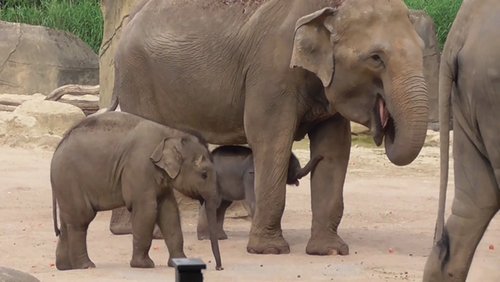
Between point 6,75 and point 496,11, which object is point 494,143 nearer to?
point 496,11

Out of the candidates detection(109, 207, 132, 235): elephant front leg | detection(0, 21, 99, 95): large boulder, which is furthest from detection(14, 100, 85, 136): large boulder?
detection(109, 207, 132, 235): elephant front leg

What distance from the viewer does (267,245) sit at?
8930 mm

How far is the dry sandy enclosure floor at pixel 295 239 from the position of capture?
25.9ft

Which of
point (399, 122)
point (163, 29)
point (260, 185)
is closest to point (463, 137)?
point (399, 122)

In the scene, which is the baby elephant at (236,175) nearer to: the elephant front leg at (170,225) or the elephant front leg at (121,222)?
the elephant front leg at (121,222)

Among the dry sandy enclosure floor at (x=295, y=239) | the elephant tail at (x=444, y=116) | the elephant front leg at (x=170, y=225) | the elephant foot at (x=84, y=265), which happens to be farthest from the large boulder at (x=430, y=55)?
the elephant tail at (x=444, y=116)

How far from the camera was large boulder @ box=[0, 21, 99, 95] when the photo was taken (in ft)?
61.5

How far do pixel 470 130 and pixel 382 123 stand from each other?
7.90ft

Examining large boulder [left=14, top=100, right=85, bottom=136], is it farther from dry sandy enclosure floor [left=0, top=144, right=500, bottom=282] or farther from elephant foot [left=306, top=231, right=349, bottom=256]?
elephant foot [left=306, top=231, right=349, bottom=256]

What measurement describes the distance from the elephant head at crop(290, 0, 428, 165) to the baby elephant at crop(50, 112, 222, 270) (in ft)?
3.00

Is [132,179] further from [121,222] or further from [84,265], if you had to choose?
[121,222]

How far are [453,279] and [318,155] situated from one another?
3.21 meters

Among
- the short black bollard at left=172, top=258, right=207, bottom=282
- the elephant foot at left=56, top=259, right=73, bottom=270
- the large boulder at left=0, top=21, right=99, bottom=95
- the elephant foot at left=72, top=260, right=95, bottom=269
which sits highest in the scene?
the short black bollard at left=172, top=258, right=207, bottom=282

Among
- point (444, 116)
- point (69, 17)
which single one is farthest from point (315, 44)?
point (69, 17)
